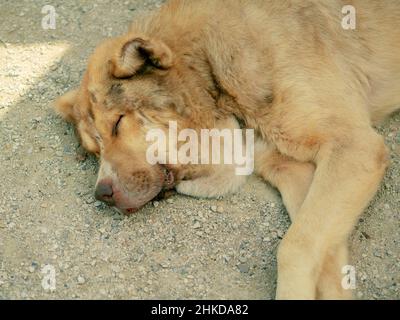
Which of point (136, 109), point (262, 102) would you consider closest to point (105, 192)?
point (136, 109)

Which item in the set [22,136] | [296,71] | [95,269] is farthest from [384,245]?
[22,136]

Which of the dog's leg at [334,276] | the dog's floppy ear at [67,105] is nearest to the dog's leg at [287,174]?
the dog's leg at [334,276]

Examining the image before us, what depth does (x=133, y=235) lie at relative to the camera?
444 centimetres

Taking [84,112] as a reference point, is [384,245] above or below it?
below

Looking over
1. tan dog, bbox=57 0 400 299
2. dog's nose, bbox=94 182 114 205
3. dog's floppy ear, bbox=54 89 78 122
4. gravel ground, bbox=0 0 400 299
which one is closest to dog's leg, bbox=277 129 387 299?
tan dog, bbox=57 0 400 299

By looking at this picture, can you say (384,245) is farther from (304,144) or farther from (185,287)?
(185,287)

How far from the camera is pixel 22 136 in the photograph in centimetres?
520

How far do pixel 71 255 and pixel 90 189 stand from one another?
0.60 metres

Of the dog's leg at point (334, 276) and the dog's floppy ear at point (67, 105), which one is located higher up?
the dog's floppy ear at point (67, 105)

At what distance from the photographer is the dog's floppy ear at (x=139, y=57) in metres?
4.34

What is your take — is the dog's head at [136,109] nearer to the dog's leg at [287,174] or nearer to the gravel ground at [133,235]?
the gravel ground at [133,235]

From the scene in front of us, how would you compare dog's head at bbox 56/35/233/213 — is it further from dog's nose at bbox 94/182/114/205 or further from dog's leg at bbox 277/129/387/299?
dog's leg at bbox 277/129/387/299

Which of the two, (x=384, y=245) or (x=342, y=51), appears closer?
(x=384, y=245)

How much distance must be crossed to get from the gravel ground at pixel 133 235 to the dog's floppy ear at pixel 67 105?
181 mm
